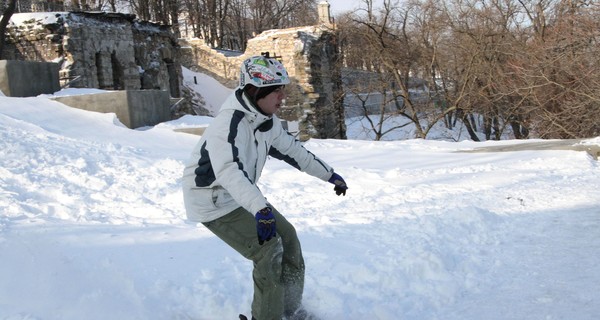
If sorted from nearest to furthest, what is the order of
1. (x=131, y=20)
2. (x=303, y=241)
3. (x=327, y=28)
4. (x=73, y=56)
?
(x=303, y=241)
(x=73, y=56)
(x=131, y=20)
(x=327, y=28)

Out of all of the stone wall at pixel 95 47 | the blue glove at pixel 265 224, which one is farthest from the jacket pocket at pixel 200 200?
the stone wall at pixel 95 47

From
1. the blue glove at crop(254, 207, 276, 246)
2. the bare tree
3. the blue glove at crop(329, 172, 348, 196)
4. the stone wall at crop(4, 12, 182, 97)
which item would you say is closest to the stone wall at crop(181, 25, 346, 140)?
the stone wall at crop(4, 12, 182, 97)

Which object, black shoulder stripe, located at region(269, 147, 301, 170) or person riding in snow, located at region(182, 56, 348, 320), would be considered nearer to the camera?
person riding in snow, located at region(182, 56, 348, 320)

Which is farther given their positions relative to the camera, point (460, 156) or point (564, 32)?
point (564, 32)

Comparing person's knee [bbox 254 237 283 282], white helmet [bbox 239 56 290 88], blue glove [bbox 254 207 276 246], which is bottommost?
person's knee [bbox 254 237 283 282]

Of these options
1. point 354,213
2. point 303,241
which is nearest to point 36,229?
point 303,241

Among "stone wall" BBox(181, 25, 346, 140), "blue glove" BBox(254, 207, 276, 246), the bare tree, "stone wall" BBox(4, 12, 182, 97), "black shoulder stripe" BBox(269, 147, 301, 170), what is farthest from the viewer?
"stone wall" BBox(181, 25, 346, 140)

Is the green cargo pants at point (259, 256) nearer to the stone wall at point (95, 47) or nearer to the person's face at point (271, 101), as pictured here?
the person's face at point (271, 101)

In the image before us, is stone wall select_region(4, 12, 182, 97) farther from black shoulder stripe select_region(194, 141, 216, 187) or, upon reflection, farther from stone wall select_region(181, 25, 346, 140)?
black shoulder stripe select_region(194, 141, 216, 187)

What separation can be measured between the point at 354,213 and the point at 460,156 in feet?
13.8

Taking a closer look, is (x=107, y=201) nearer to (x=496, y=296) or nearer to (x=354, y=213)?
(x=354, y=213)

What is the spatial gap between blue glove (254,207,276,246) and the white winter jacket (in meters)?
0.03

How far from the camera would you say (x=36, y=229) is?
4773mm

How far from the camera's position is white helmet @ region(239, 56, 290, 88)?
3062 mm
